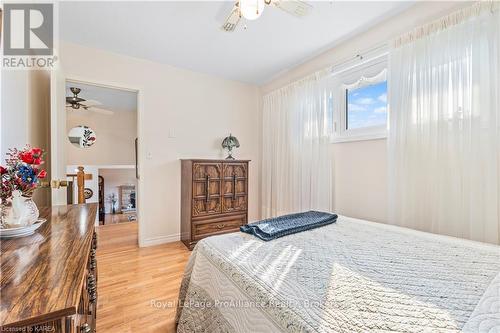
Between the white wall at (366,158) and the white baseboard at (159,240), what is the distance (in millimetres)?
2137

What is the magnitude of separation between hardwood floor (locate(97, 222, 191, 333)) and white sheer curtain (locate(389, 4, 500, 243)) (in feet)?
6.59

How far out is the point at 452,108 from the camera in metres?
1.62

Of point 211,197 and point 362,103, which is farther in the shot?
point 211,197

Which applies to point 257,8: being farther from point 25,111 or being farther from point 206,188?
point 206,188

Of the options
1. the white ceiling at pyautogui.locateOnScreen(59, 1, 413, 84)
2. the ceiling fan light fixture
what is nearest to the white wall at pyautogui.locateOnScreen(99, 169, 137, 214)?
the white ceiling at pyautogui.locateOnScreen(59, 1, 413, 84)

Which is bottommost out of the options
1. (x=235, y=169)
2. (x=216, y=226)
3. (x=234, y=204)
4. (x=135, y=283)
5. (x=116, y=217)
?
(x=116, y=217)

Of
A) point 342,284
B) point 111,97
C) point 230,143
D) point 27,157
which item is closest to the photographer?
point 342,284

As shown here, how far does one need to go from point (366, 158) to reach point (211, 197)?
1819 millimetres

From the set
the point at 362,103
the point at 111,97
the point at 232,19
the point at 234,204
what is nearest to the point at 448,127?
the point at 362,103

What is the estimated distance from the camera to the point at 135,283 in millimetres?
2037

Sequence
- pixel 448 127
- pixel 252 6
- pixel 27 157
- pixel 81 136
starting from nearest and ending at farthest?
pixel 27 157, pixel 252 6, pixel 448 127, pixel 81 136

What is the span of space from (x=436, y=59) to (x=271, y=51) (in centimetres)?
158

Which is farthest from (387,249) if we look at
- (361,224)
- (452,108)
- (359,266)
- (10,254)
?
(10,254)

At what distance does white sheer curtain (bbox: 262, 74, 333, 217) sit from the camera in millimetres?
2594
